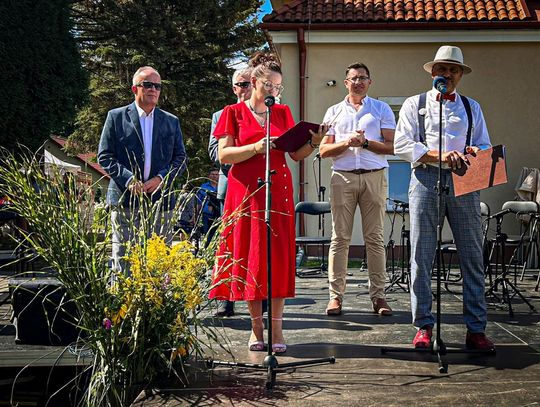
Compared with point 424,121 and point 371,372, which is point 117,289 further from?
point 424,121

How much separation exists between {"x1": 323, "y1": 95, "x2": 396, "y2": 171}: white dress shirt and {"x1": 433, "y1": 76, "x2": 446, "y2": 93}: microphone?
1.71 meters

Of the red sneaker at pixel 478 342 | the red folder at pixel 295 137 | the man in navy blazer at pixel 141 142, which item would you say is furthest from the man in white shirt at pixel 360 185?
the red folder at pixel 295 137

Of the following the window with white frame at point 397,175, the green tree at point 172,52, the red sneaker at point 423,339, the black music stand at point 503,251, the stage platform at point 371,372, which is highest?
the green tree at point 172,52

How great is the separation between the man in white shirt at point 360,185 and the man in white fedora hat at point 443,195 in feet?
4.43

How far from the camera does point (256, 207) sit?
4840 mm

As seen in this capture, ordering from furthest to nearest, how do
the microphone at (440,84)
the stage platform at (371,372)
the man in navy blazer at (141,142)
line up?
the man in navy blazer at (141,142) → the microphone at (440,84) → the stage platform at (371,372)

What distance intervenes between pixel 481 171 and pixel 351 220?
6.60 ft

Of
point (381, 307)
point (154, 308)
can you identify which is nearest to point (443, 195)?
point (381, 307)

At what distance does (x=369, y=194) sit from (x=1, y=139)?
9449 millimetres

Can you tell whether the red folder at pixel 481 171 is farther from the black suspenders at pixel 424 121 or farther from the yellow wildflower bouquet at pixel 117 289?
the yellow wildflower bouquet at pixel 117 289

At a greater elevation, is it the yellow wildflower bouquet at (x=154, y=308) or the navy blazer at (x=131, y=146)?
the navy blazer at (x=131, y=146)

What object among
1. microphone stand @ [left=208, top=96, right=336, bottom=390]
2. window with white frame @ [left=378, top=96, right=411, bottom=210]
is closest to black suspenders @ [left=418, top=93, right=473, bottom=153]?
microphone stand @ [left=208, top=96, right=336, bottom=390]

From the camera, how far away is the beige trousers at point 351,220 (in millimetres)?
6527

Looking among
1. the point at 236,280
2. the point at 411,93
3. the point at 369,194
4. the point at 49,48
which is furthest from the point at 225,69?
the point at 236,280
